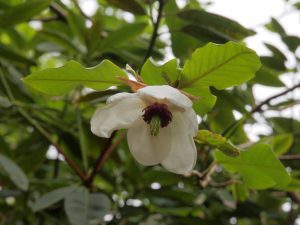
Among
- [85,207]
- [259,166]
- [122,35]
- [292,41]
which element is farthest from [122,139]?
[292,41]

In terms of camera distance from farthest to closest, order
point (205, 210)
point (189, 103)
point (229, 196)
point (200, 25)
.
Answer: point (205, 210) < point (229, 196) < point (200, 25) < point (189, 103)

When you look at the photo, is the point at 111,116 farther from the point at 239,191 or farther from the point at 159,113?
the point at 239,191

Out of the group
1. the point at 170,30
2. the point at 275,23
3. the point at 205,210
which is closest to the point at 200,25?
the point at 170,30

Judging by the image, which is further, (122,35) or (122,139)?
(122,35)

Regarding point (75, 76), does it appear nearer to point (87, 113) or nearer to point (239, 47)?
point (239, 47)

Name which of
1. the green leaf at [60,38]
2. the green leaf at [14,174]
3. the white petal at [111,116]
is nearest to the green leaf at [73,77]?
the white petal at [111,116]

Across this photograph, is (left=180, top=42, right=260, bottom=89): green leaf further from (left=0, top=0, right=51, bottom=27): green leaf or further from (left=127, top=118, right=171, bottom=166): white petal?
(left=0, top=0, right=51, bottom=27): green leaf
